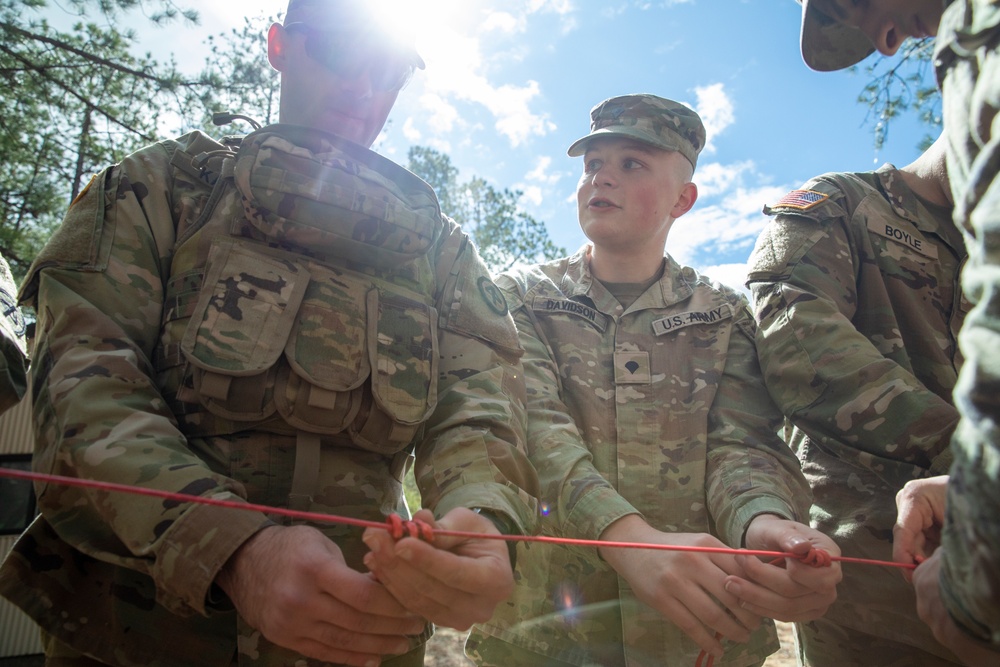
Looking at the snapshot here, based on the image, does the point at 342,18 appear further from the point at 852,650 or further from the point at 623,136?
the point at 852,650

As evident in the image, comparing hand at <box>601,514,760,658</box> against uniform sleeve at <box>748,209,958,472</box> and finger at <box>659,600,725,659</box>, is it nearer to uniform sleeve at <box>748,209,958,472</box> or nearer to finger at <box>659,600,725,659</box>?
finger at <box>659,600,725,659</box>

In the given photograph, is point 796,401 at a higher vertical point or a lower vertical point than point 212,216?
lower

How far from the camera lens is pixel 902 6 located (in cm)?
141

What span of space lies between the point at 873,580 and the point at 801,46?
5.55 ft

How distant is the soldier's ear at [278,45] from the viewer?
1.90 metres

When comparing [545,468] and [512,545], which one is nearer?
[512,545]

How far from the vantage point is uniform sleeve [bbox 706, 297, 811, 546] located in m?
1.97

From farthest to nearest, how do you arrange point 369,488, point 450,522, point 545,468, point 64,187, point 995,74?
1. point 64,187
2. point 545,468
3. point 369,488
4. point 450,522
5. point 995,74

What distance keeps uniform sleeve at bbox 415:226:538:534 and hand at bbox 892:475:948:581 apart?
89 cm

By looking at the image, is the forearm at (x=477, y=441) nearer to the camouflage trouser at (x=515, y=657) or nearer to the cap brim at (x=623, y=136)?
the camouflage trouser at (x=515, y=657)

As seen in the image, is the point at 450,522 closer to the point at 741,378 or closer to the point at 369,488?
the point at 369,488

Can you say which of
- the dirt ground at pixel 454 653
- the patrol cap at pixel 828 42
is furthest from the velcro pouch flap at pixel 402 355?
the dirt ground at pixel 454 653

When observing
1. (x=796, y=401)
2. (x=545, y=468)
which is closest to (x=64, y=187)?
(x=545, y=468)

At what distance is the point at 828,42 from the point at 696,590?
173 cm
